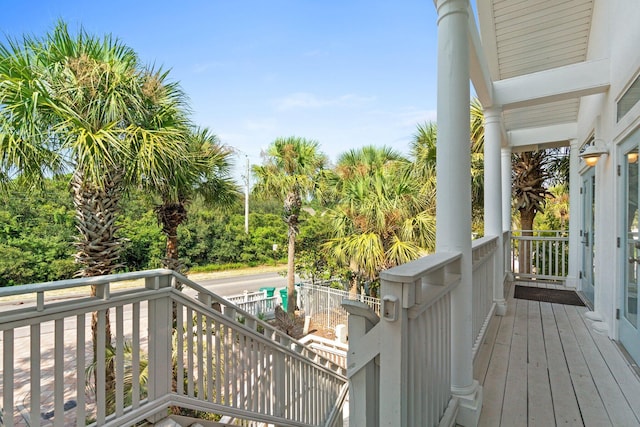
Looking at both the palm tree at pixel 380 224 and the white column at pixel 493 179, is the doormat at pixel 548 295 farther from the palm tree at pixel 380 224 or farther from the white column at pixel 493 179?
the palm tree at pixel 380 224

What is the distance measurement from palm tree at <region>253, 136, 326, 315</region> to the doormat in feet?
18.3

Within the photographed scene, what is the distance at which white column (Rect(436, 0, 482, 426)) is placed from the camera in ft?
5.88

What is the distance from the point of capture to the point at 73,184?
3268 millimetres

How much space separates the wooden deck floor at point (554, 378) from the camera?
1.85 metres

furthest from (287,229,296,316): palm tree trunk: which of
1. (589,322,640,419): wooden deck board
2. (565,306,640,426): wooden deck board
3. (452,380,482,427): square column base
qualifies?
(452,380,482,427): square column base

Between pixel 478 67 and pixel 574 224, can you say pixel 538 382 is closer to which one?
pixel 478 67

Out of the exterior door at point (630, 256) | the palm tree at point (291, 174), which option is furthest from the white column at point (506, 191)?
the palm tree at point (291, 174)

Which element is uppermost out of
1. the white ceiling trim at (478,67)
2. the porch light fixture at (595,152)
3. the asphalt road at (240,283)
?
the white ceiling trim at (478,67)

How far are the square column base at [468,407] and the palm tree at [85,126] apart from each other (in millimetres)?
2795

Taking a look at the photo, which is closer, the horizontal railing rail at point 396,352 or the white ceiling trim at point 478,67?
the horizontal railing rail at point 396,352

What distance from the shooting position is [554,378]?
7.45 ft

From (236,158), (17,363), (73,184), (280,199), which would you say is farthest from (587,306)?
(17,363)

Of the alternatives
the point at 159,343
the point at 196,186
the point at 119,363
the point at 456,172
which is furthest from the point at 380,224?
the point at 119,363

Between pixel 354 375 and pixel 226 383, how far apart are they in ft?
3.97
